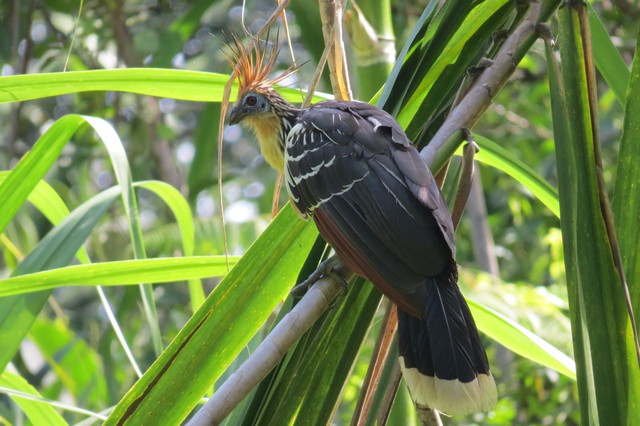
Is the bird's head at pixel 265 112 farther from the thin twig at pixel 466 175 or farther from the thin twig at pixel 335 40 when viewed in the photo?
the thin twig at pixel 466 175

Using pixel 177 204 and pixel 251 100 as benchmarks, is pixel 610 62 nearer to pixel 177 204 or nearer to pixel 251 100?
pixel 177 204

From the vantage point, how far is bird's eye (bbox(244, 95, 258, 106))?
2.46 m

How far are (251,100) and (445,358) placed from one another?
1317mm

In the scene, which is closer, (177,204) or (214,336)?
(214,336)

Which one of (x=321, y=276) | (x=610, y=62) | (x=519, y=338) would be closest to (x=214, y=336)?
(x=321, y=276)

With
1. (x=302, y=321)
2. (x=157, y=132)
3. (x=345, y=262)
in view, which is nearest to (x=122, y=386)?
(x=157, y=132)

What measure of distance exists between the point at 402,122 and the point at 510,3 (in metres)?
0.29

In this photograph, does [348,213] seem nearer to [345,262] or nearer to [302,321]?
[345,262]

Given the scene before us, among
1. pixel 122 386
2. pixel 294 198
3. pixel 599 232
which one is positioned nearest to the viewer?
pixel 599 232

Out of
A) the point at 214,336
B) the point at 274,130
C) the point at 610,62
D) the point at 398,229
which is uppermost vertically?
the point at 274,130

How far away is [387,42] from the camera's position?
190cm

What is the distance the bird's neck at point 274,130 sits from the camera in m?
2.50

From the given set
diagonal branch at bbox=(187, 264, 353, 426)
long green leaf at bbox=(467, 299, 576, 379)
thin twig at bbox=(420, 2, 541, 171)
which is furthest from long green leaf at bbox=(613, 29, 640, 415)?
long green leaf at bbox=(467, 299, 576, 379)

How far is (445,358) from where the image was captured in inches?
51.8
